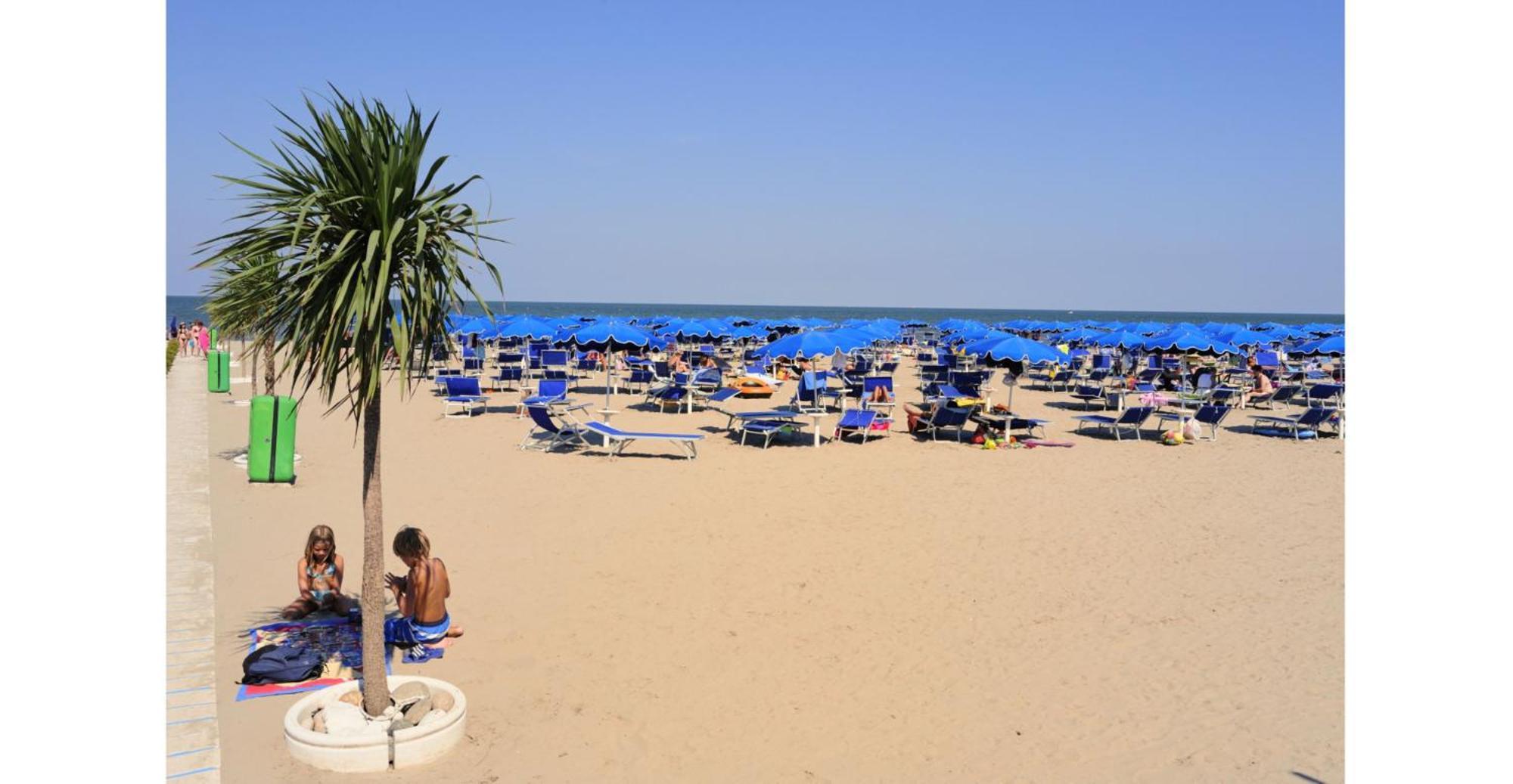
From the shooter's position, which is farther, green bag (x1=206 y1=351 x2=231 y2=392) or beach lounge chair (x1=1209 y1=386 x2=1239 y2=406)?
green bag (x1=206 y1=351 x2=231 y2=392)

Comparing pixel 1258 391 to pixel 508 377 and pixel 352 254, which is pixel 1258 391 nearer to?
pixel 508 377

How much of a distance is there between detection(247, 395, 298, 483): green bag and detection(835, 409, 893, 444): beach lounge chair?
7255mm

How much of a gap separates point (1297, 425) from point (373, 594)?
15129mm

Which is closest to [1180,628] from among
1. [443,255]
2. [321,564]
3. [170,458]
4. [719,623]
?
[719,623]

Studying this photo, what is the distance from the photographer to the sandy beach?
408 cm

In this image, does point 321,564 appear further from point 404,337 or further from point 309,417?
point 309,417

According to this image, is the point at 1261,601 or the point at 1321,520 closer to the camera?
the point at 1261,601

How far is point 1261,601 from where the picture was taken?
20.6ft

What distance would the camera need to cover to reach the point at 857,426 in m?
13.5

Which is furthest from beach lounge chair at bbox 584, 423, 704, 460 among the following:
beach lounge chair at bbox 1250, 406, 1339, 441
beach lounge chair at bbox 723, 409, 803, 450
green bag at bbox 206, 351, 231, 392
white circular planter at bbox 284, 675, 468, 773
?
green bag at bbox 206, 351, 231, 392

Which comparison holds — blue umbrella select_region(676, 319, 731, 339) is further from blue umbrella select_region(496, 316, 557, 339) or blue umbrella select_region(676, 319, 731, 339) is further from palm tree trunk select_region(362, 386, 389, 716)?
palm tree trunk select_region(362, 386, 389, 716)

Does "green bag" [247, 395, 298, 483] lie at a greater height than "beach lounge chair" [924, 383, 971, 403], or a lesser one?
lesser

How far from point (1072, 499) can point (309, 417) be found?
11.4 meters

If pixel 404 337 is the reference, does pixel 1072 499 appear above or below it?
below
